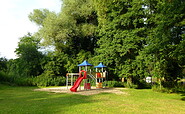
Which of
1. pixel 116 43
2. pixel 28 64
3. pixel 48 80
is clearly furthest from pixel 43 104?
pixel 28 64

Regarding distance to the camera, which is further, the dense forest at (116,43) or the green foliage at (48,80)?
the green foliage at (48,80)

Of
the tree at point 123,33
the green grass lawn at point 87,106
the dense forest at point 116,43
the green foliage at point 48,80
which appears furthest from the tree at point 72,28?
the green grass lawn at point 87,106

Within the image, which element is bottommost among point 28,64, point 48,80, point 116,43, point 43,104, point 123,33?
point 43,104

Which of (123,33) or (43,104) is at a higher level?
(123,33)

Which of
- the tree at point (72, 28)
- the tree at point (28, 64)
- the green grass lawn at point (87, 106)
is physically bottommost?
the green grass lawn at point (87, 106)

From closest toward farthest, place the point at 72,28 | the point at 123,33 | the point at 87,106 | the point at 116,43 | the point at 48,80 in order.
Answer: the point at 87,106, the point at 123,33, the point at 116,43, the point at 48,80, the point at 72,28

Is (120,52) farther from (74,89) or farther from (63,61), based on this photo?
(63,61)

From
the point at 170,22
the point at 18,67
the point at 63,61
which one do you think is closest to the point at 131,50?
the point at 170,22

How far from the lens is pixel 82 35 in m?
22.8

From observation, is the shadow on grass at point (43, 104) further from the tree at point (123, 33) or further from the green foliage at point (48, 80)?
the green foliage at point (48, 80)

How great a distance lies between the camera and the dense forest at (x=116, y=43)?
1062 cm

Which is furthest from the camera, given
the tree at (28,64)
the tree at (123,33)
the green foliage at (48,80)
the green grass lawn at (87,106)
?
the tree at (28,64)

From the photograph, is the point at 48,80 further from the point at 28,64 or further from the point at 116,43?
the point at 116,43

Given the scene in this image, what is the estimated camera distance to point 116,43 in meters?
17.4
